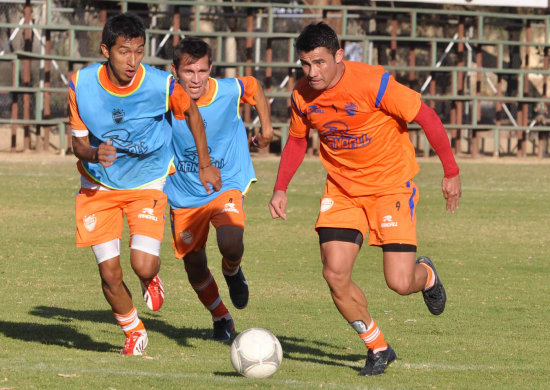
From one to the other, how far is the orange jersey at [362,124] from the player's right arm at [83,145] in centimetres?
123

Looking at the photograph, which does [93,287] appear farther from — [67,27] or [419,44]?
[419,44]

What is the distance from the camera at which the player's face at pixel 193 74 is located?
758 cm

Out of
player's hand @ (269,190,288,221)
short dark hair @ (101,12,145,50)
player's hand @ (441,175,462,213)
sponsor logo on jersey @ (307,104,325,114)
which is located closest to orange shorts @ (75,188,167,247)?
player's hand @ (269,190,288,221)

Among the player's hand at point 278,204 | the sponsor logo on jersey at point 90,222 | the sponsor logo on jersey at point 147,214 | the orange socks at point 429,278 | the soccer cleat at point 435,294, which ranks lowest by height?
the soccer cleat at point 435,294

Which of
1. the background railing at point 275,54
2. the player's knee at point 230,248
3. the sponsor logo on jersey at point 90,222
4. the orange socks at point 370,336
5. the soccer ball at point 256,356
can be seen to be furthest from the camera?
the background railing at point 275,54

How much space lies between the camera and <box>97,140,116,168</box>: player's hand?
6.45 metres

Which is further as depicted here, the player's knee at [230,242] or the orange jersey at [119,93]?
the player's knee at [230,242]

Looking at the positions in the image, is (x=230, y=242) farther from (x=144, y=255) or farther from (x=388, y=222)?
(x=388, y=222)

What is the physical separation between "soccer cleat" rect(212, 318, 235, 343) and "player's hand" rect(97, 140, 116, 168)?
181 centimetres

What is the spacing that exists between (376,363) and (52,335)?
261 cm

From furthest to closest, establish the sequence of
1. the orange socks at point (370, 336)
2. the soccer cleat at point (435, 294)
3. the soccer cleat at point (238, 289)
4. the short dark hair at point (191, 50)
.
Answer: the soccer cleat at point (238, 289)
the short dark hair at point (191, 50)
the soccer cleat at point (435, 294)
the orange socks at point (370, 336)

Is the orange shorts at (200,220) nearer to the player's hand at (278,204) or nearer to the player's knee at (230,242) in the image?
the player's knee at (230,242)

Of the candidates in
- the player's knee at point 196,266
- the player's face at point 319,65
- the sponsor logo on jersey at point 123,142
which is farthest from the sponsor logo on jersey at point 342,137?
the player's knee at point 196,266

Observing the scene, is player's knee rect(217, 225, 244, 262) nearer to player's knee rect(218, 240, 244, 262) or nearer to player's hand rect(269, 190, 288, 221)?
player's knee rect(218, 240, 244, 262)
